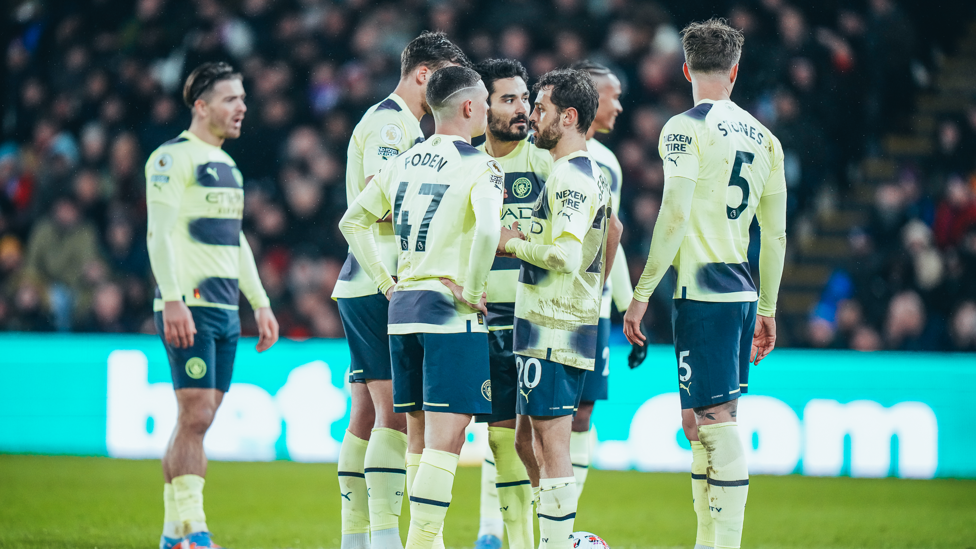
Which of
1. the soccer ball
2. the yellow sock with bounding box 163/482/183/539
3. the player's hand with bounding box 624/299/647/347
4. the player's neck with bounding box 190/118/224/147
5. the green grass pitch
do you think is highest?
the player's neck with bounding box 190/118/224/147

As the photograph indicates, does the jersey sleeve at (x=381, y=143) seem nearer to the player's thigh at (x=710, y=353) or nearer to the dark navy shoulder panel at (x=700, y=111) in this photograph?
the dark navy shoulder panel at (x=700, y=111)

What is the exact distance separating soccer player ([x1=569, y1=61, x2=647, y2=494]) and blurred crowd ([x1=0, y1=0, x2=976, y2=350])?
5.13 m

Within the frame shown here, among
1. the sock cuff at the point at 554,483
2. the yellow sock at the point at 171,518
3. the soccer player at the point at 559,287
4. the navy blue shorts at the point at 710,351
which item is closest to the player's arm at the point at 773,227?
the navy blue shorts at the point at 710,351

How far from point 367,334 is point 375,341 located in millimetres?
A: 51

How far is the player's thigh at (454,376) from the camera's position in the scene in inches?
167

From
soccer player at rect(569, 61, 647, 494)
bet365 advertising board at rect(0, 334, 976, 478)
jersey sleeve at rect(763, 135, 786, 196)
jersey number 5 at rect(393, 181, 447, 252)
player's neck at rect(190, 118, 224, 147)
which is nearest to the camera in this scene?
jersey number 5 at rect(393, 181, 447, 252)

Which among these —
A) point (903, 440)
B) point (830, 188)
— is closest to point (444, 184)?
point (903, 440)

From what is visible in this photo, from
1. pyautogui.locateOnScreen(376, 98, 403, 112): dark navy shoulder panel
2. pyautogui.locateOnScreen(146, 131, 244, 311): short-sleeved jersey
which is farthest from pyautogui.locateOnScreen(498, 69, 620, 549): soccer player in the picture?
pyautogui.locateOnScreen(146, 131, 244, 311): short-sleeved jersey

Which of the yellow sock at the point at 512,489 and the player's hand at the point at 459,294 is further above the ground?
the player's hand at the point at 459,294

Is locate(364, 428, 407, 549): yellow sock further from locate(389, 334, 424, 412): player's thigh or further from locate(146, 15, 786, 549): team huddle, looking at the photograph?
locate(389, 334, 424, 412): player's thigh

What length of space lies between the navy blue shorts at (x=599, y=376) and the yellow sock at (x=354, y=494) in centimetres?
119

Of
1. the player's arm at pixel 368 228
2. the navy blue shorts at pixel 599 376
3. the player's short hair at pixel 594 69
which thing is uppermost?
the player's short hair at pixel 594 69

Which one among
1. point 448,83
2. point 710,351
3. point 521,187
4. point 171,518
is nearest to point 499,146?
point 521,187

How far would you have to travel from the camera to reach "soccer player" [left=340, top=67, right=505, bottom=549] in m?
4.18
